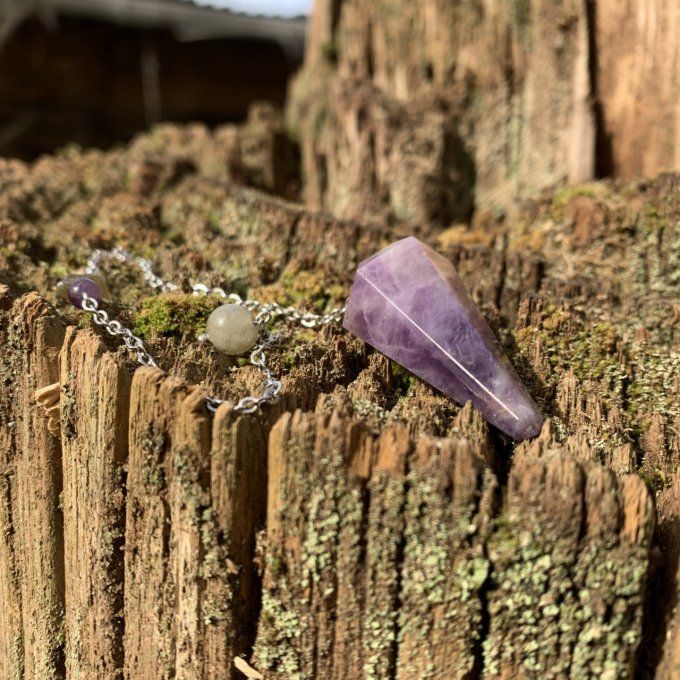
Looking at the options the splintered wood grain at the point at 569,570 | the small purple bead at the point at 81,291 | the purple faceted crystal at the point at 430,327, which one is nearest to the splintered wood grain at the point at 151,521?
the small purple bead at the point at 81,291

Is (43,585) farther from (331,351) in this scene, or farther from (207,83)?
(207,83)

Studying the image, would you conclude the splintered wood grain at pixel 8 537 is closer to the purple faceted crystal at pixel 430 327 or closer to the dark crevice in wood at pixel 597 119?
the purple faceted crystal at pixel 430 327

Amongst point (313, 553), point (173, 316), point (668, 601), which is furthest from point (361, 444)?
point (173, 316)

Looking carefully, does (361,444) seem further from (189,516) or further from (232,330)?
(232,330)

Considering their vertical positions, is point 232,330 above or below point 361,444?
above

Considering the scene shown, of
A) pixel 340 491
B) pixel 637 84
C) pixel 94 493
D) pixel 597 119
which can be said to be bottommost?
pixel 94 493

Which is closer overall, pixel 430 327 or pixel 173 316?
pixel 430 327

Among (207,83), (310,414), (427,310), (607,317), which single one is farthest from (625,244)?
(207,83)
